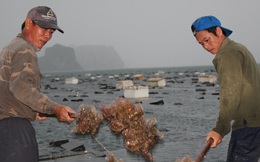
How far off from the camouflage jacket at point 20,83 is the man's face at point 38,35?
3.9 inches

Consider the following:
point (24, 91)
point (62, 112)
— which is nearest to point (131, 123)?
point (62, 112)

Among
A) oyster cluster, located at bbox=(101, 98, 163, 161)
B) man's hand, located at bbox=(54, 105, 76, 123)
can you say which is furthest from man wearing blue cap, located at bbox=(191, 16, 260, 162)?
oyster cluster, located at bbox=(101, 98, 163, 161)

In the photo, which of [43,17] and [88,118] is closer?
[43,17]

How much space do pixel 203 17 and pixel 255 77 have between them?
1.12 metres

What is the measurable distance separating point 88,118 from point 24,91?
10506 millimetres

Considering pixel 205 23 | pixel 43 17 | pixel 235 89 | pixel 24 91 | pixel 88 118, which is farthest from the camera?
pixel 88 118

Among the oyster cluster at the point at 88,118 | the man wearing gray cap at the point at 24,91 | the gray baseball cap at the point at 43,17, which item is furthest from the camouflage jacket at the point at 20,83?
the oyster cluster at the point at 88,118

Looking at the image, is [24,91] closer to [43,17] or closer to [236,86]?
[43,17]

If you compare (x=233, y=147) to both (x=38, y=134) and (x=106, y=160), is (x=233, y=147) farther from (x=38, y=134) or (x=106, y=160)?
(x=38, y=134)

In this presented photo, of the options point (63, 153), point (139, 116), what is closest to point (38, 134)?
point (63, 153)

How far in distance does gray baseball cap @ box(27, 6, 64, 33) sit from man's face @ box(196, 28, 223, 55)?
2007 mm

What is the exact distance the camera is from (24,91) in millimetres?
3504

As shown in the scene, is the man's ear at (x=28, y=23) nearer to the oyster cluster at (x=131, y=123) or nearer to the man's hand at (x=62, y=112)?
the man's hand at (x=62, y=112)

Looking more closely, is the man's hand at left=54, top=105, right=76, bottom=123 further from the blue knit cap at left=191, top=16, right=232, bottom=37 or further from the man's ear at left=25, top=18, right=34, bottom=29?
the blue knit cap at left=191, top=16, right=232, bottom=37
